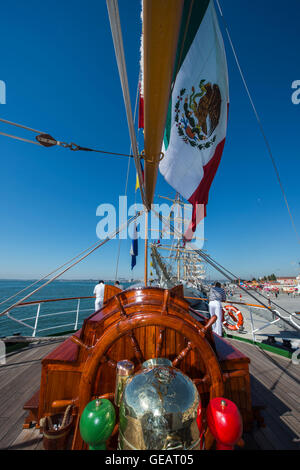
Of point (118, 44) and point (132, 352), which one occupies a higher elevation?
point (118, 44)

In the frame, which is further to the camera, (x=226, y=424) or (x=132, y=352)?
(x=132, y=352)

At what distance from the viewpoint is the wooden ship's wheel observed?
1622 mm

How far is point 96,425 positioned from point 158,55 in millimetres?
2594

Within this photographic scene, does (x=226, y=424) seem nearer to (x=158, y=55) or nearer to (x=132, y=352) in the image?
(x=132, y=352)

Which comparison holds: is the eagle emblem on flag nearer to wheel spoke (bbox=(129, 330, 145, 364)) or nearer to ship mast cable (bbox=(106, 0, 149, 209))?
ship mast cable (bbox=(106, 0, 149, 209))

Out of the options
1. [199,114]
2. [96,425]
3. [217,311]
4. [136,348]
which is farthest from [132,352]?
[217,311]

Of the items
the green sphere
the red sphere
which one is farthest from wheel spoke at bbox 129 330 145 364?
the red sphere

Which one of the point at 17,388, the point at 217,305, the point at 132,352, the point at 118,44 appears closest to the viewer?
the point at 118,44

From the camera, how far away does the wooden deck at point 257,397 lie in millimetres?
1908

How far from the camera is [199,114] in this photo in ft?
8.59

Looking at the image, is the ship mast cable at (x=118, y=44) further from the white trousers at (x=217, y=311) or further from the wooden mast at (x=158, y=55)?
the white trousers at (x=217, y=311)

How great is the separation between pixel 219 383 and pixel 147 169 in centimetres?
284

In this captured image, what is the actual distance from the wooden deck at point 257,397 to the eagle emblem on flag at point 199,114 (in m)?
3.58

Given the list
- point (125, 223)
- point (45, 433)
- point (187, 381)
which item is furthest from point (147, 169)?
point (45, 433)
